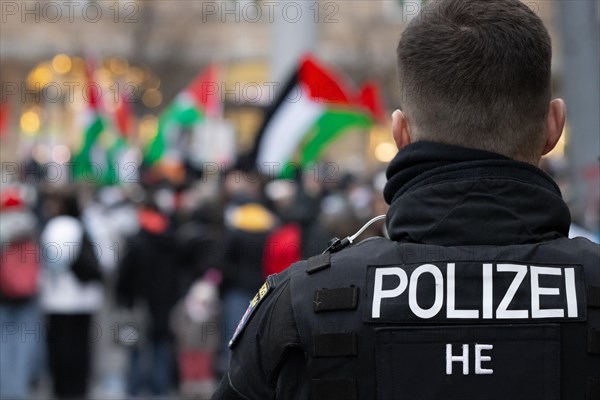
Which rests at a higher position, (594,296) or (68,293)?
(594,296)

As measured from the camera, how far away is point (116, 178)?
19.6 m

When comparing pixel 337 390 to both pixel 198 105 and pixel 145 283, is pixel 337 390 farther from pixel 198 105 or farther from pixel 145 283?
pixel 198 105

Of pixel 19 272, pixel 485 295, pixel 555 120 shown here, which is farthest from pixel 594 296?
pixel 19 272

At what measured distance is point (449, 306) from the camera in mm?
2186

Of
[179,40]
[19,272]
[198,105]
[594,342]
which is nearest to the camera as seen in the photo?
[594,342]

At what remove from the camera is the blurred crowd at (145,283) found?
10.5 meters

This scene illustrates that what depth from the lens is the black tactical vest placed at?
2.14m

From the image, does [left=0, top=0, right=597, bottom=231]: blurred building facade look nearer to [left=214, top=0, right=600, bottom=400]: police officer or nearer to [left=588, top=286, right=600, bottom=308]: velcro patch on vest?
[left=214, top=0, right=600, bottom=400]: police officer

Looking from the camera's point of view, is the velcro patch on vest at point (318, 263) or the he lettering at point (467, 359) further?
the velcro patch on vest at point (318, 263)

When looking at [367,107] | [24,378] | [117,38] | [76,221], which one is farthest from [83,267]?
[117,38]

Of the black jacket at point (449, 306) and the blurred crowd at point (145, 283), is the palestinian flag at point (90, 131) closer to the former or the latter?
the blurred crowd at point (145, 283)

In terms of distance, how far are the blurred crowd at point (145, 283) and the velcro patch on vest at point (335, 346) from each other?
683cm

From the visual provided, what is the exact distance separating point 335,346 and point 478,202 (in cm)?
38

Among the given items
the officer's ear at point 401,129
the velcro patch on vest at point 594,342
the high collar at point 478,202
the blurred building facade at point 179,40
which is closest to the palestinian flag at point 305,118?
the officer's ear at point 401,129
